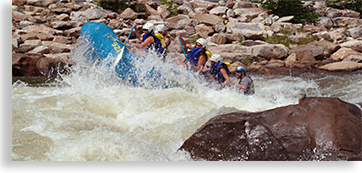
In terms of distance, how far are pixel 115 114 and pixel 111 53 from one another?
200 cm

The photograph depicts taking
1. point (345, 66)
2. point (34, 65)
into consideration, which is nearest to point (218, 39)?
point (345, 66)

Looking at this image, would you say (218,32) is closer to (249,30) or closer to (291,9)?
(249,30)

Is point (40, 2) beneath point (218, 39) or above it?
above

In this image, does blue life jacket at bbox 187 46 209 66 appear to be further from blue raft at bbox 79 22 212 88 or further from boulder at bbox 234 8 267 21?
boulder at bbox 234 8 267 21

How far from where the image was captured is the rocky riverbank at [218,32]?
9453mm

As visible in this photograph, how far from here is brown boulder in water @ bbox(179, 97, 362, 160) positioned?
2303 millimetres

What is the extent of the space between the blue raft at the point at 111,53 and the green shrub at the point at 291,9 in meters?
13.3

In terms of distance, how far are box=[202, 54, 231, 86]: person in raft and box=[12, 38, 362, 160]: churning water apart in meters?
0.26

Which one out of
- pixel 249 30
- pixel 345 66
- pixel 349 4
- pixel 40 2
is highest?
pixel 349 4

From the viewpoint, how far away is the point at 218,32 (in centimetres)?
1342

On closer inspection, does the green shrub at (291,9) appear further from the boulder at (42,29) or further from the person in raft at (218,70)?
the person in raft at (218,70)

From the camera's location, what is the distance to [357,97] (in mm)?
6180

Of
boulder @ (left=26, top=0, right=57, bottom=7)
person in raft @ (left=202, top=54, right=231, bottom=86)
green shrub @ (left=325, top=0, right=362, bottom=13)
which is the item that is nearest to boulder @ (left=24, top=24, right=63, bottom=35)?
boulder @ (left=26, top=0, right=57, bottom=7)
